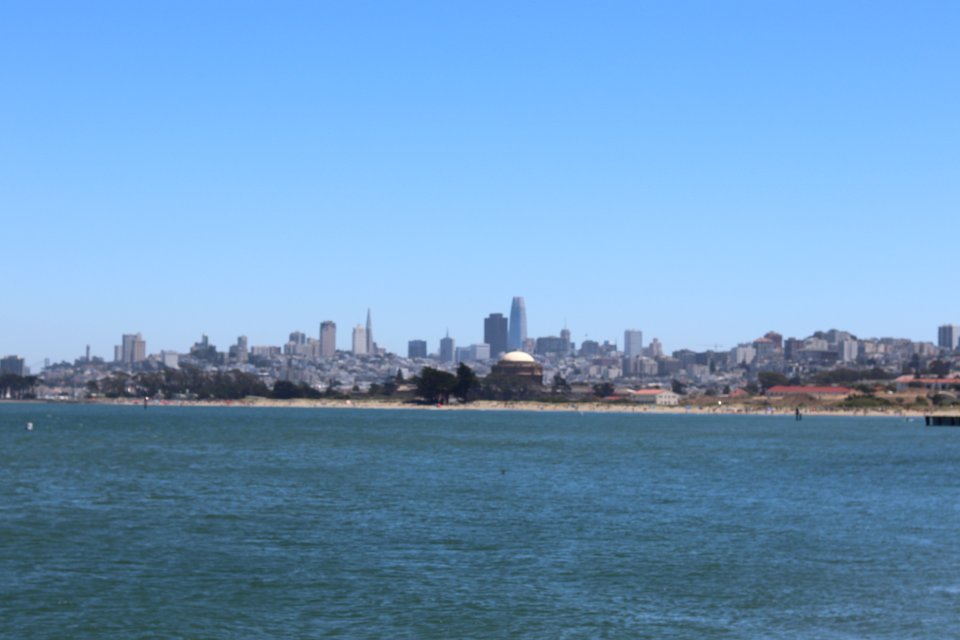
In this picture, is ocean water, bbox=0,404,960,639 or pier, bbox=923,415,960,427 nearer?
ocean water, bbox=0,404,960,639

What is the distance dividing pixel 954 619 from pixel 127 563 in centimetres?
1824

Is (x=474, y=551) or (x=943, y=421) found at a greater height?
(x=943, y=421)

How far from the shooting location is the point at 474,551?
33.1 meters

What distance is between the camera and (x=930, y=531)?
125 feet

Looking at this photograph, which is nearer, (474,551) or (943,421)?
(474,551)

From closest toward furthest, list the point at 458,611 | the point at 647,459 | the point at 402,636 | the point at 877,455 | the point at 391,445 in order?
the point at 402,636 < the point at 458,611 < the point at 647,459 < the point at 877,455 < the point at 391,445

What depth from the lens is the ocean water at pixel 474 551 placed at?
964 inches

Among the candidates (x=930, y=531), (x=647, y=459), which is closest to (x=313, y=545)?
(x=930, y=531)

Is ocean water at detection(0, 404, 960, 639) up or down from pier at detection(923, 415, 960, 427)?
down

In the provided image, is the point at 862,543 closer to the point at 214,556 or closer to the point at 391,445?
the point at 214,556

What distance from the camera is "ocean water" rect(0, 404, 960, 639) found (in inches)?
964

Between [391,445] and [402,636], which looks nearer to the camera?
[402,636]

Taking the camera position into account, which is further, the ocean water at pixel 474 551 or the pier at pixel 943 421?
the pier at pixel 943 421

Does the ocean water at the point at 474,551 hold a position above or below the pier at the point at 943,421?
below
